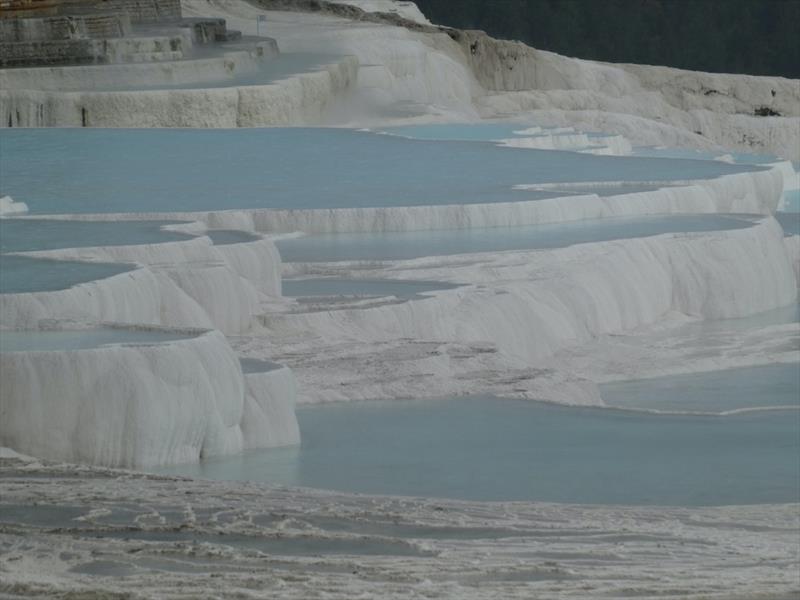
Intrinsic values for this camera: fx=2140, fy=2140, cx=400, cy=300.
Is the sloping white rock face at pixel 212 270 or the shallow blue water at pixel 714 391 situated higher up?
the sloping white rock face at pixel 212 270

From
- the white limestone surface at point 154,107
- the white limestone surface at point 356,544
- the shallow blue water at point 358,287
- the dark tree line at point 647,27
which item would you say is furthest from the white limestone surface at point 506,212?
the dark tree line at point 647,27

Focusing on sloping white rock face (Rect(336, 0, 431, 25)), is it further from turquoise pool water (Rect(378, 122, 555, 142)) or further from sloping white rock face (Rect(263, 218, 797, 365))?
sloping white rock face (Rect(263, 218, 797, 365))

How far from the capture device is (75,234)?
11.6m

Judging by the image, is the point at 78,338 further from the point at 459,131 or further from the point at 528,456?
the point at 459,131

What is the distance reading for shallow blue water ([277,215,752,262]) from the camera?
42.4 ft

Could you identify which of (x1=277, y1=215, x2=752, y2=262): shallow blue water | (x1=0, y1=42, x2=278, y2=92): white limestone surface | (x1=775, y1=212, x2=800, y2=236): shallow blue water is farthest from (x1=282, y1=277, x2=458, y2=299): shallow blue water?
(x1=0, y1=42, x2=278, y2=92): white limestone surface

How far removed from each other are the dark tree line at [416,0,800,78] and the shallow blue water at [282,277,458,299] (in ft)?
135

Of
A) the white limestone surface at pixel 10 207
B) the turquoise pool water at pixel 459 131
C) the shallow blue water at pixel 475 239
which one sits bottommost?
the turquoise pool water at pixel 459 131

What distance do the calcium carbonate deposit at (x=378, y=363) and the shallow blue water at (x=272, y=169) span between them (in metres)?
0.07

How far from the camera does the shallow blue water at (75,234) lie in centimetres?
1098

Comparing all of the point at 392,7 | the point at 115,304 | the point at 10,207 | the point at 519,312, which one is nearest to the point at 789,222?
the point at 519,312

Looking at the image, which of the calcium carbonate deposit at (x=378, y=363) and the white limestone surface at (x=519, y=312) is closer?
the calcium carbonate deposit at (x=378, y=363)

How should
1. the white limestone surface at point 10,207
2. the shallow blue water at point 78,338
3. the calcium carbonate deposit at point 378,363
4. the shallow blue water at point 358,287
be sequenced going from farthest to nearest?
the white limestone surface at point 10,207, the shallow blue water at point 358,287, the shallow blue water at point 78,338, the calcium carbonate deposit at point 378,363

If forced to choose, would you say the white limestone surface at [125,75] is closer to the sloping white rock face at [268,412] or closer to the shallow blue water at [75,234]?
the shallow blue water at [75,234]
